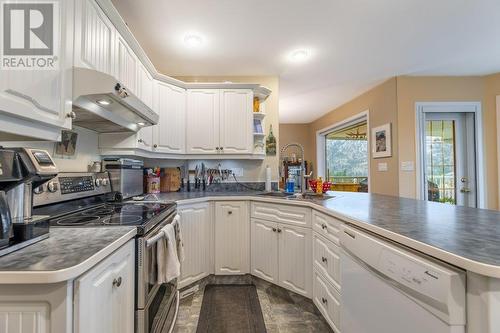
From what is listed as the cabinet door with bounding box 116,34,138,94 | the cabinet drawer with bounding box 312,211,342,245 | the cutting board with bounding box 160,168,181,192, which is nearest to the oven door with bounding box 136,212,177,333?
the cabinet drawer with bounding box 312,211,342,245

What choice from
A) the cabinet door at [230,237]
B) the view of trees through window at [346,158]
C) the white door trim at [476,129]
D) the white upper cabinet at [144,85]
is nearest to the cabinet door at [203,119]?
the white upper cabinet at [144,85]

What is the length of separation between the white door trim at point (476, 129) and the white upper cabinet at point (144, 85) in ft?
10.7

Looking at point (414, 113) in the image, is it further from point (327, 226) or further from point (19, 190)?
point (19, 190)

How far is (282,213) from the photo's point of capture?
2127mm

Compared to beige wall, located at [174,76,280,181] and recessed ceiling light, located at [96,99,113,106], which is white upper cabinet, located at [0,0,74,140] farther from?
beige wall, located at [174,76,280,181]

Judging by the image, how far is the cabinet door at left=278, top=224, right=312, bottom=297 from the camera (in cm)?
194

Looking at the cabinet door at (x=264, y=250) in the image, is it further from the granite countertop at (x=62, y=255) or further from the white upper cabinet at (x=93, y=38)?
the white upper cabinet at (x=93, y=38)

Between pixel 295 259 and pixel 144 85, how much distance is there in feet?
6.78

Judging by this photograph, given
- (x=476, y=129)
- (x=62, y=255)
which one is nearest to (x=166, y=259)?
(x=62, y=255)

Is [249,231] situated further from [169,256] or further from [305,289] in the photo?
[169,256]

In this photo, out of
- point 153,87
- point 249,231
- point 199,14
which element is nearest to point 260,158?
point 249,231

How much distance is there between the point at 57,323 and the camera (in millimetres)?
638

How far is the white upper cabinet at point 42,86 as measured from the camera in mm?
868

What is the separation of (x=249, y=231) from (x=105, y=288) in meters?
1.66
